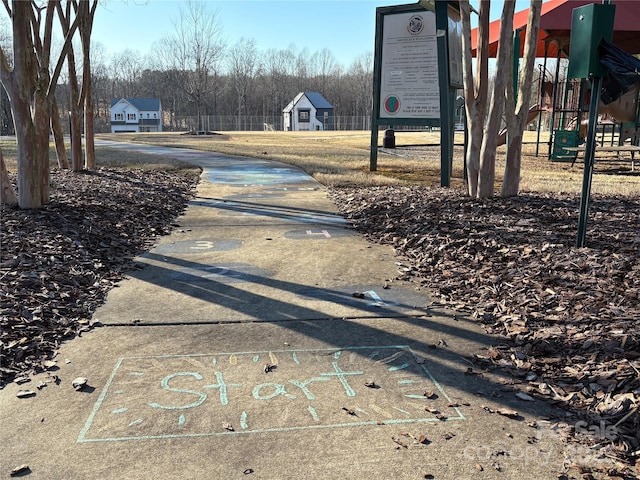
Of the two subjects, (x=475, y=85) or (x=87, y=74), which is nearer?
(x=475, y=85)

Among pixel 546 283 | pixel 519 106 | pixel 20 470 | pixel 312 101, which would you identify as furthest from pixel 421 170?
pixel 312 101

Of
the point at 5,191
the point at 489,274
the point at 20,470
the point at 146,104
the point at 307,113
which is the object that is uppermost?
the point at 146,104

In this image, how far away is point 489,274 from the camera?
5.18 metres

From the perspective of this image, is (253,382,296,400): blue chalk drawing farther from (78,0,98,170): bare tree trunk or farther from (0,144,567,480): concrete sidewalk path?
(78,0,98,170): bare tree trunk

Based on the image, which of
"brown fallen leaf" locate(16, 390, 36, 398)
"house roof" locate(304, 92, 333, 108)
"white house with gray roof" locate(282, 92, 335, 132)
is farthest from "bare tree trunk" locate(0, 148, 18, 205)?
"house roof" locate(304, 92, 333, 108)

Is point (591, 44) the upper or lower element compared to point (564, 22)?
lower

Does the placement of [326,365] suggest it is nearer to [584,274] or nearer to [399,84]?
[584,274]

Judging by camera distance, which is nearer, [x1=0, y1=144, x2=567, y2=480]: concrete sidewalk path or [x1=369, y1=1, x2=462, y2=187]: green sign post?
[x1=0, y1=144, x2=567, y2=480]: concrete sidewalk path

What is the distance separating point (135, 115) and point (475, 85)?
8597 centimetres

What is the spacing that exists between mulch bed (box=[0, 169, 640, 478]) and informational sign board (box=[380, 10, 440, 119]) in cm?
494

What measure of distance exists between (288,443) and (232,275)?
299 centimetres

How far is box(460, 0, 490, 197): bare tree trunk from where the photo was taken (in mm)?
8023

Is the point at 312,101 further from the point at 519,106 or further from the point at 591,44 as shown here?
the point at 591,44

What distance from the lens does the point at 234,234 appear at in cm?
743
